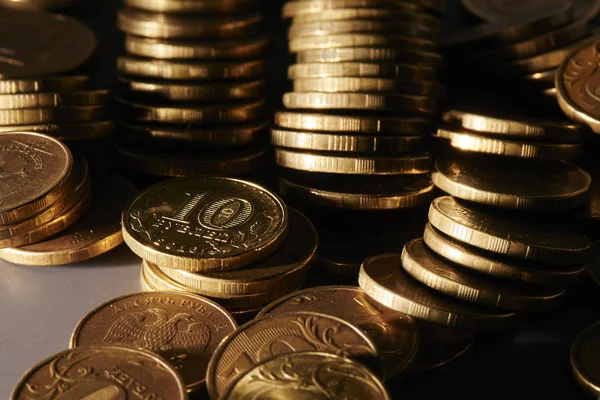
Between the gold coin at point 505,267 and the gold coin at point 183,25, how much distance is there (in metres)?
1.10

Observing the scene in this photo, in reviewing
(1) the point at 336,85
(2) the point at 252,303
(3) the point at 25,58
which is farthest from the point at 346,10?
(3) the point at 25,58

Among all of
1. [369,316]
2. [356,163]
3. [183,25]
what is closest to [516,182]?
[356,163]

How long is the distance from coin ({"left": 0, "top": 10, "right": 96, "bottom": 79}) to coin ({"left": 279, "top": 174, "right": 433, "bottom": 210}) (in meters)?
0.97

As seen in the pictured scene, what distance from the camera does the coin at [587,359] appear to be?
1486 mm

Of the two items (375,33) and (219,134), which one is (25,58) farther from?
(375,33)

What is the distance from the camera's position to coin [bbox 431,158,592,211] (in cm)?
172

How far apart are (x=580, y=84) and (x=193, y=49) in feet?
4.40

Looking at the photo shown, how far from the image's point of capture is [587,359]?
5.12ft

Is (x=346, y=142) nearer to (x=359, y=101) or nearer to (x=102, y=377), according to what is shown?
(x=359, y=101)

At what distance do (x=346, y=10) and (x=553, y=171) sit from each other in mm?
846

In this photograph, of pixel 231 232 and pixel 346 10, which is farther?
pixel 346 10

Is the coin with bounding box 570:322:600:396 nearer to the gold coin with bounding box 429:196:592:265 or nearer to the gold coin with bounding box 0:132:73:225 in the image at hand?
the gold coin with bounding box 429:196:592:265

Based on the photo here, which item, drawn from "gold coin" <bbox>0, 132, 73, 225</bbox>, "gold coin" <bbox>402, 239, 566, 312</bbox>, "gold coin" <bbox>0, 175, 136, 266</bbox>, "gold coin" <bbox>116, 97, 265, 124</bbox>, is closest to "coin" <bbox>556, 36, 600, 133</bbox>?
"gold coin" <bbox>402, 239, 566, 312</bbox>

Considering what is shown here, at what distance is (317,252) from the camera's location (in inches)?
74.5
